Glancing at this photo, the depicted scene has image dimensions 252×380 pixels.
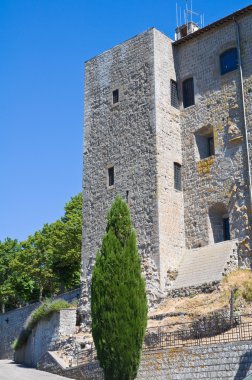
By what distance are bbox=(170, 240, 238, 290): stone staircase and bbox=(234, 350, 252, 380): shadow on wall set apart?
6289 millimetres

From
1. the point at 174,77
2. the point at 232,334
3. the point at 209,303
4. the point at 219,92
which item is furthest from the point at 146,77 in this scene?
the point at 232,334

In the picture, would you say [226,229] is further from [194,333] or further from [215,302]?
[194,333]

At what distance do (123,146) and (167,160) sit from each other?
2285 millimetres

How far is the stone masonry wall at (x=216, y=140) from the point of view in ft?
82.7

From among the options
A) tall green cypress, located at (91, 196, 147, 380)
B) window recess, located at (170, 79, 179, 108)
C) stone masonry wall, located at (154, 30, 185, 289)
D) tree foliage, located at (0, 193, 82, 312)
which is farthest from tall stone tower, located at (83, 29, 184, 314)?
tree foliage, located at (0, 193, 82, 312)

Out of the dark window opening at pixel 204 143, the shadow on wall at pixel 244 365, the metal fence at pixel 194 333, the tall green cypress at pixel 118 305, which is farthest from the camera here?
the dark window opening at pixel 204 143

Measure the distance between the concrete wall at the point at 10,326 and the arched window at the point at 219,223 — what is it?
36.3 feet

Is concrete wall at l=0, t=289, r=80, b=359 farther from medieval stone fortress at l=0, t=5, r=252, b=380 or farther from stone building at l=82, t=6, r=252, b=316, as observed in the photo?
stone building at l=82, t=6, r=252, b=316

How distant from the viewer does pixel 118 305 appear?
18797 mm

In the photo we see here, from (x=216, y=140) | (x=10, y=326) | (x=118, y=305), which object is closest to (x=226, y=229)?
(x=216, y=140)

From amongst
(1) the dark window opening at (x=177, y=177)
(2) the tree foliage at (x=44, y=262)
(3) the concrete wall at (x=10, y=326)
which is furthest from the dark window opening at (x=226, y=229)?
(2) the tree foliage at (x=44, y=262)

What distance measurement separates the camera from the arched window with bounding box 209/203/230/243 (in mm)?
25969

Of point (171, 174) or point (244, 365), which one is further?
point (171, 174)

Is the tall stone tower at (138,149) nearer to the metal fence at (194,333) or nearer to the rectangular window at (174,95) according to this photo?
the rectangular window at (174,95)
